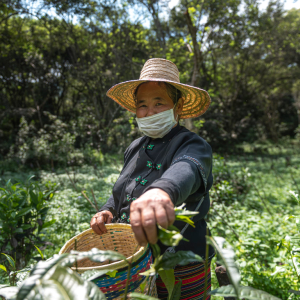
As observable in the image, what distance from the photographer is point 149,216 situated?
582mm

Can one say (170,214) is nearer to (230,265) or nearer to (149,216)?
(149,216)

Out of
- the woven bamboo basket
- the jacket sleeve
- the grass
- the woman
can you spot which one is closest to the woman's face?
the woman

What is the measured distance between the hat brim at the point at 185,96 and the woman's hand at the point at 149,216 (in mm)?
979

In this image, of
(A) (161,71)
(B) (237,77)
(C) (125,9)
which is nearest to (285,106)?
(B) (237,77)

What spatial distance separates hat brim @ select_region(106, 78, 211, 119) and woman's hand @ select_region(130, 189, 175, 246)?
3.21 ft

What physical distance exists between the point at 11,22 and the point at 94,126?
523 cm

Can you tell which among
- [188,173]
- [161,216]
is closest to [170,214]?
[161,216]

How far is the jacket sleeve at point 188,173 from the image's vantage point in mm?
774

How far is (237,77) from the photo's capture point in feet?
39.4

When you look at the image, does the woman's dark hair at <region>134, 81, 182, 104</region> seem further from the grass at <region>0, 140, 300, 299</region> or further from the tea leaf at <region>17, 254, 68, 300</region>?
the tea leaf at <region>17, 254, 68, 300</region>

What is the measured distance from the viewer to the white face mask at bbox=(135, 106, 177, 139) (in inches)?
55.4

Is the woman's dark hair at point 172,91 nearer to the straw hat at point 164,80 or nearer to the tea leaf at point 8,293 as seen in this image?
the straw hat at point 164,80

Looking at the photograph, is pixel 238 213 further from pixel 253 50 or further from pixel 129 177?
pixel 253 50

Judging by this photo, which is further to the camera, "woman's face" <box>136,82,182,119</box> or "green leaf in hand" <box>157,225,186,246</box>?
"woman's face" <box>136,82,182,119</box>
